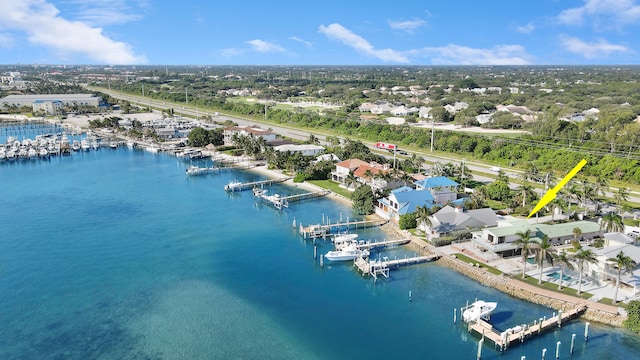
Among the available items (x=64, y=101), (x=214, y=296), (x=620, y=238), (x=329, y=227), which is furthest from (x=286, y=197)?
(x=64, y=101)

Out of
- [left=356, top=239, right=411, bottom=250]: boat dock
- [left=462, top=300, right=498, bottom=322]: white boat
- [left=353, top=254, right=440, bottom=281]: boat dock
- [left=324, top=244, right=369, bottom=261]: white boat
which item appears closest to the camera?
[left=462, top=300, right=498, bottom=322]: white boat

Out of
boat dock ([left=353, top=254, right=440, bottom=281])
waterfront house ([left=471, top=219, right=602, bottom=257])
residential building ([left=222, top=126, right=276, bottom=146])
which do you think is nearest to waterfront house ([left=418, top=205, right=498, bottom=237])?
waterfront house ([left=471, top=219, right=602, bottom=257])

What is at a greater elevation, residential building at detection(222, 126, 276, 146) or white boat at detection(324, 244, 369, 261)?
residential building at detection(222, 126, 276, 146)

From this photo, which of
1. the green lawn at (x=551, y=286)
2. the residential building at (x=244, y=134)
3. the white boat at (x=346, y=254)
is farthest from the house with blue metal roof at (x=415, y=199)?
the residential building at (x=244, y=134)

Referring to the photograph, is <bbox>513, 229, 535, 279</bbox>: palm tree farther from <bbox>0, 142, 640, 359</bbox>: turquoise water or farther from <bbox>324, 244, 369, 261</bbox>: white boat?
<bbox>324, 244, 369, 261</bbox>: white boat

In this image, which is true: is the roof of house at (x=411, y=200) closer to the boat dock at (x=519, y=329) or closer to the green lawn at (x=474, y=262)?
the green lawn at (x=474, y=262)

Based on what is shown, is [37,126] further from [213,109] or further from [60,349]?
[60,349]
